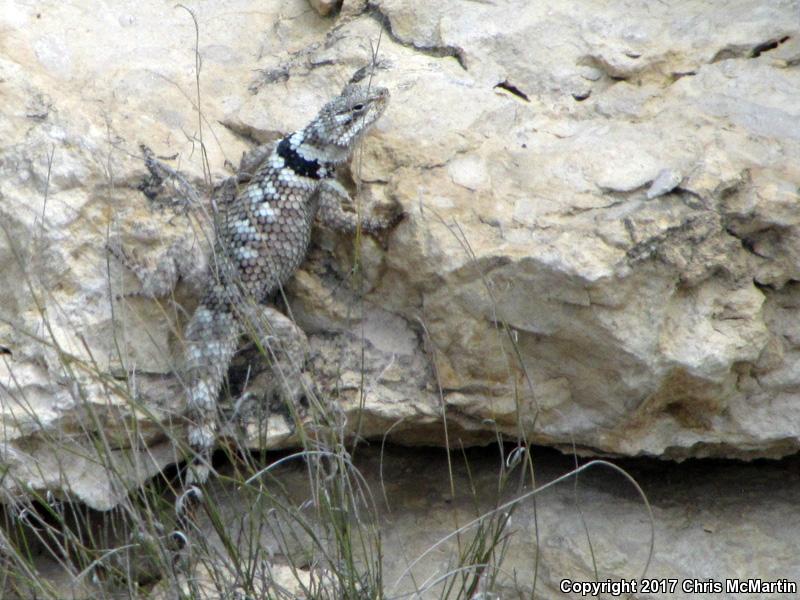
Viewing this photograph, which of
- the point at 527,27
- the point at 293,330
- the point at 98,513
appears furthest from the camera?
the point at 527,27

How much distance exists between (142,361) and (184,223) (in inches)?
20.5

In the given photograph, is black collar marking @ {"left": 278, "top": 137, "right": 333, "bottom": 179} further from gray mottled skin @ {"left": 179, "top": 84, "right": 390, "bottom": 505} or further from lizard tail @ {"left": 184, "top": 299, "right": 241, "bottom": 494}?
lizard tail @ {"left": 184, "top": 299, "right": 241, "bottom": 494}

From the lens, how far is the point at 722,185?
10.9 ft

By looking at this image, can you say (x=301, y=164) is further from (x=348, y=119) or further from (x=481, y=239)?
(x=481, y=239)

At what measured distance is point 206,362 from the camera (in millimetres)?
3463

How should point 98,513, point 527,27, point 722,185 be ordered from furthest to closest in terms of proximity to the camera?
point 527,27 → point 98,513 → point 722,185

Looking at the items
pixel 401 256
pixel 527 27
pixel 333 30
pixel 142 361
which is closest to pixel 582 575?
pixel 401 256

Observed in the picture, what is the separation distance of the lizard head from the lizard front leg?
0.46ft

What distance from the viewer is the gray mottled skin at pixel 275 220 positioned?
137 inches

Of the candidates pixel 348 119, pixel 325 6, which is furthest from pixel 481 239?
pixel 325 6

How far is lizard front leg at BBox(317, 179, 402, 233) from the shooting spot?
11.4 feet

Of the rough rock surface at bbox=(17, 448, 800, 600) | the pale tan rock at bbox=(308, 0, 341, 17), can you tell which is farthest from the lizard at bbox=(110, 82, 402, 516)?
the pale tan rock at bbox=(308, 0, 341, 17)

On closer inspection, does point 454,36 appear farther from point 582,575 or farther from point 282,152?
point 582,575

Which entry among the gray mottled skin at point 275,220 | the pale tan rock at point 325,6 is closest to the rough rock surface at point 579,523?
the gray mottled skin at point 275,220
